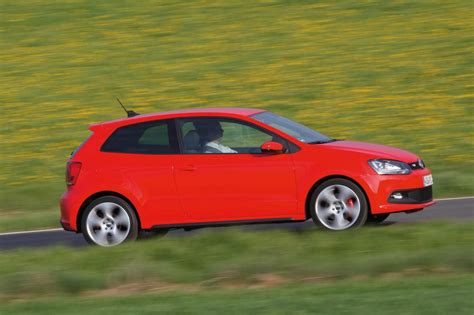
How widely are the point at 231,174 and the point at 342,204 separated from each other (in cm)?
131

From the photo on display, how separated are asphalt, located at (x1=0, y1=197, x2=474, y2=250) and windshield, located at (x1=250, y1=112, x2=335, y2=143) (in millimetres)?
1062

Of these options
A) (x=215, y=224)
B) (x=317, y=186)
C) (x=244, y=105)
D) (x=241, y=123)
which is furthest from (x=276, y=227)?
(x=244, y=105)

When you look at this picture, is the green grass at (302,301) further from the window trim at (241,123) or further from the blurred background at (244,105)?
the window trim at (241,123)

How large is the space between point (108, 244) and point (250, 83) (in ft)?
42.3

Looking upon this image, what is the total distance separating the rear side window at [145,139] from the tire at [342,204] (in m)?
1.87

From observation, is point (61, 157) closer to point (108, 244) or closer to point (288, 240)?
point (108, 244)

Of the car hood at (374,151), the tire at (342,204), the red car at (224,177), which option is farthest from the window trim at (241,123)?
the tire at (342,204)

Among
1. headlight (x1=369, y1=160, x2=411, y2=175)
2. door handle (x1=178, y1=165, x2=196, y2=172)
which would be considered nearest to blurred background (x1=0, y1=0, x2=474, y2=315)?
headlight (x1=369, y1=160, x2=411, y2=175)

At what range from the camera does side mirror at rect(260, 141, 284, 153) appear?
452 inches

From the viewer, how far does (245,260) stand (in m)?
9.77

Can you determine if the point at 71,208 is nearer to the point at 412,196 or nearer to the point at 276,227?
the point at 276,227

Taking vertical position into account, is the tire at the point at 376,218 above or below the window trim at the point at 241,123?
below

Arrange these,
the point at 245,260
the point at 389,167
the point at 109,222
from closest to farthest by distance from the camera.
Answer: the point at 245,260 < the point at 389,167 < the point at 109,222

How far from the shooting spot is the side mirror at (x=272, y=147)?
11.5m
